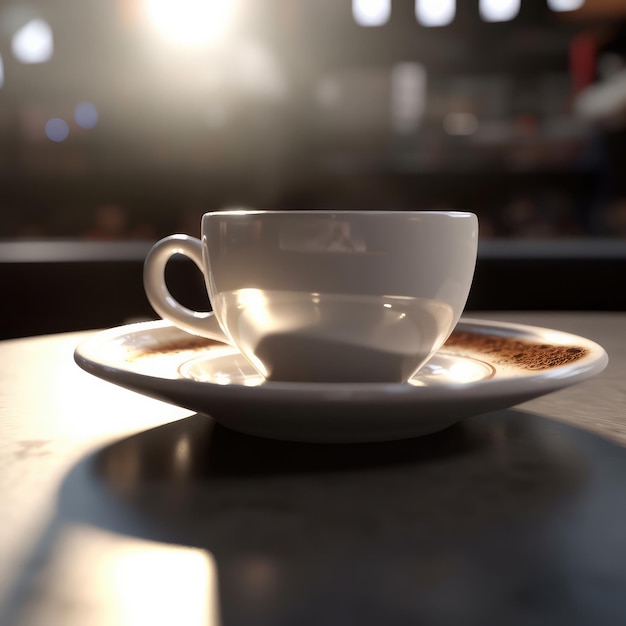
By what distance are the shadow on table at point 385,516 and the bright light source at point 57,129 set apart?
330 centimetres

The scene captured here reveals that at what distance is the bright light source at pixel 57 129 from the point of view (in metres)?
3.39

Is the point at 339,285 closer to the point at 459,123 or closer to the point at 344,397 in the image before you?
the point at 344,397

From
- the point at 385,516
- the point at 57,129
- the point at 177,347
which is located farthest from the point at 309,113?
the point at 385,516

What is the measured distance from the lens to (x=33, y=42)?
3.49m

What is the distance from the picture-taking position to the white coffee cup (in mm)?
370

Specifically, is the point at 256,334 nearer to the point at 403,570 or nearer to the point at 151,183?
the point at 403,570

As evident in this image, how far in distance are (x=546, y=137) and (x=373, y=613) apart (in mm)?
3224

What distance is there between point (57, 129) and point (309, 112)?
113 centimetres

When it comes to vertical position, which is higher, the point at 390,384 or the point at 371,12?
the point at 371,12

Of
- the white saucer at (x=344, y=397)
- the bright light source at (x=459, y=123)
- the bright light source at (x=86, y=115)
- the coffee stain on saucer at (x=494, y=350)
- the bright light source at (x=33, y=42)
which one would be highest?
the bright light source at (x=33, y=42)

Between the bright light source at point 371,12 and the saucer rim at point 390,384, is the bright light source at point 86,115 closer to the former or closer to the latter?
the bright light source at point 371,12

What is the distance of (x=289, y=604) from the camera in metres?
0.20

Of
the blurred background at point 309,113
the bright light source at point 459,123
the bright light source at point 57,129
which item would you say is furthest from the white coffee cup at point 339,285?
the bright light source at point 57,129

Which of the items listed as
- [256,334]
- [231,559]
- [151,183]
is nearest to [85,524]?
[231,559]
